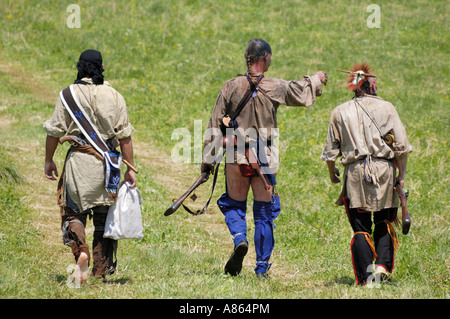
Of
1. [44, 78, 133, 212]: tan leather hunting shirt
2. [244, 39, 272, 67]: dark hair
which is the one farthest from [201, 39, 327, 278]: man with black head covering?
[44, 78, 133, 212]: tan leather hunting shirt

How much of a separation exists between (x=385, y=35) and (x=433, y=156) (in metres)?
8.36

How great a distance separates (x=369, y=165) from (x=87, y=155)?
8.29 feet

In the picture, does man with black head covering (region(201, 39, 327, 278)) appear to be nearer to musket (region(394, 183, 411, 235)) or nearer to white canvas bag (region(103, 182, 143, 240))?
white canvas bag (region(103, 182, 143, 240))

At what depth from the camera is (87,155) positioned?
17.3 feet

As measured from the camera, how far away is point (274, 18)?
19438 mm

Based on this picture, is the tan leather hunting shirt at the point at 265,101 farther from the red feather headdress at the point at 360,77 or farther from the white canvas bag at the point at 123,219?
the white canvas bag at the point at 123,219

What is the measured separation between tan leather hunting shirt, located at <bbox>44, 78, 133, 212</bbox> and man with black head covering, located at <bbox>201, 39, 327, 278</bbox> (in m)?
1.03

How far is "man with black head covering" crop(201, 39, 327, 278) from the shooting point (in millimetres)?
5703

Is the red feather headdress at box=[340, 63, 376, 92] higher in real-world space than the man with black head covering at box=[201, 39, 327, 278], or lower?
higher

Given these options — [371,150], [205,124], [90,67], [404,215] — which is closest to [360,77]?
[371,150]

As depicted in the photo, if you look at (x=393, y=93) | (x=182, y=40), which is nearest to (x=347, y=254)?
(x=393, y=93)

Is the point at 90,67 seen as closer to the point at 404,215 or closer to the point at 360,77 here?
the point at 360,77

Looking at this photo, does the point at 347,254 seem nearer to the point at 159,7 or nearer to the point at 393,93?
the point at 393,93

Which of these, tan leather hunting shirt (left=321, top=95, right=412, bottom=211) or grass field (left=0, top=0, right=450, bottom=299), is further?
grass field (left=0, top=0, right=450, bottom=299)
